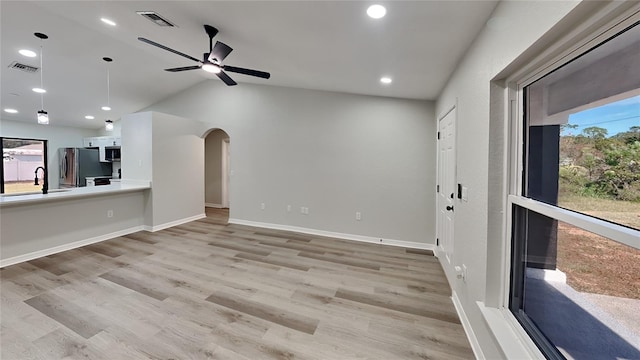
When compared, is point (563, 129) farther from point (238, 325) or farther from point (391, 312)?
point (238, 325)

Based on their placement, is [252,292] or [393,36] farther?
[252,292]

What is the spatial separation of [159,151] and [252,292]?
3.78 metres

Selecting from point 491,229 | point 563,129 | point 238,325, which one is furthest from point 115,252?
point 563,129

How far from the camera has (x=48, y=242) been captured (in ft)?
11.9

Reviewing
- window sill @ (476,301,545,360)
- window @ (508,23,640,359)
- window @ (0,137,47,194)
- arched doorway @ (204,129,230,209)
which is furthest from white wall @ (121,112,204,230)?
window @ (508,23,640,359)

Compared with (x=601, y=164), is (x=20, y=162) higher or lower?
higher

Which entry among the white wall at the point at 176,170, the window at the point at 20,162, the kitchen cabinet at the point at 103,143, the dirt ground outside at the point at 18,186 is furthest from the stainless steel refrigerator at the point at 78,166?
the white wall at the point at 176,170

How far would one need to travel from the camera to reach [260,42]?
9.33 ft

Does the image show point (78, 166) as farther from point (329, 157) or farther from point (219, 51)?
point (329, 157)

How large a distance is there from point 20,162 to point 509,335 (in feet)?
37.2

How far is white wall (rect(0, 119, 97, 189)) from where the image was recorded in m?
6.74

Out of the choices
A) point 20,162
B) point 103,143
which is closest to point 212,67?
point 103,143

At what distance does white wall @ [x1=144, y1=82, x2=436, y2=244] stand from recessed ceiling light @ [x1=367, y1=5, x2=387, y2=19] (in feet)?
8.05

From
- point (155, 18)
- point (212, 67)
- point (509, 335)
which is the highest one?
point (155, 18)
